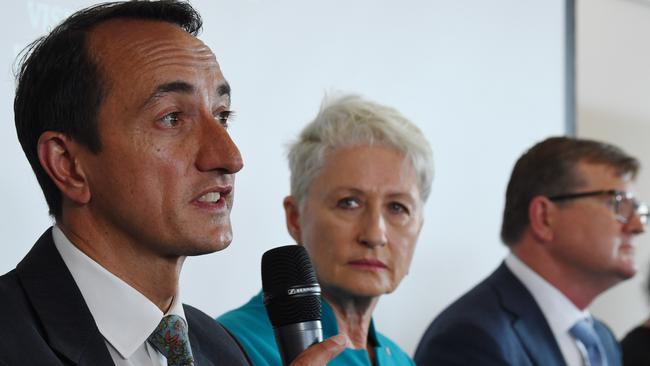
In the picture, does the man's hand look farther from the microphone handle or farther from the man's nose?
the man's nose

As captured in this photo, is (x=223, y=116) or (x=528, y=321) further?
(x=528, y=321)

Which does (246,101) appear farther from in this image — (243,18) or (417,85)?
(417,85)

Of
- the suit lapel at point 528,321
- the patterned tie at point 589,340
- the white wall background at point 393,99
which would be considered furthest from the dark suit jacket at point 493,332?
the white wall background at point 393,99

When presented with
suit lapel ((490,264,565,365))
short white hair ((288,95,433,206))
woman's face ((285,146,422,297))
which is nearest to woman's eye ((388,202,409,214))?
woman's face ((285,146,422,297))

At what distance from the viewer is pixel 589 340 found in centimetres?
361

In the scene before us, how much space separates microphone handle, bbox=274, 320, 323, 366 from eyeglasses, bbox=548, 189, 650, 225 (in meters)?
2.28

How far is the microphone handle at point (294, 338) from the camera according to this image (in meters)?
1.71

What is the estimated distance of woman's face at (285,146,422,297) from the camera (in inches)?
109

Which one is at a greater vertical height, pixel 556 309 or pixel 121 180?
pixel 121 180

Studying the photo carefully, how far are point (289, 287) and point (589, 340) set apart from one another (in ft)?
6.97

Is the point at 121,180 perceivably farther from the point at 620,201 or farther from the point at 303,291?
the point at 620,201

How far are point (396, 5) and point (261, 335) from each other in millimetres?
1714

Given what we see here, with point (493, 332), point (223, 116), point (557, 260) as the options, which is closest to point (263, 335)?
point (223, 116)

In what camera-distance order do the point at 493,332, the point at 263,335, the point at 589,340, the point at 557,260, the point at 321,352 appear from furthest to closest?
the point at 557,260 < the point at 589,340 < the point at 493,332 < the point at 263,335 < the point at 321,352
